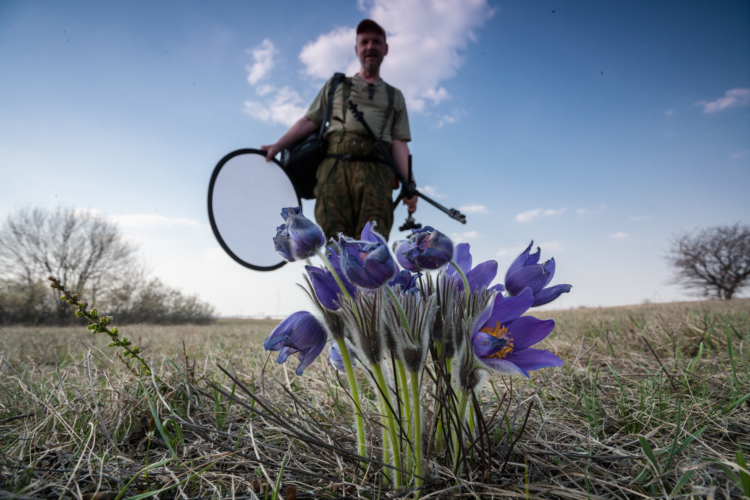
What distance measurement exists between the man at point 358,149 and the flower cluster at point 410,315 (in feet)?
9.16

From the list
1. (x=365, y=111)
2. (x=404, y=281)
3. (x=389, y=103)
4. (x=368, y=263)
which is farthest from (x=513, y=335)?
(x=389, y=103)

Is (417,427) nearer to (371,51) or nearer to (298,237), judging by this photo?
(298,237)

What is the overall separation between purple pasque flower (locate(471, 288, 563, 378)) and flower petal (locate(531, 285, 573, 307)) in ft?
0.17

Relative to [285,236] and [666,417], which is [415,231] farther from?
[666,417]

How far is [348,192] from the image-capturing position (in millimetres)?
3676

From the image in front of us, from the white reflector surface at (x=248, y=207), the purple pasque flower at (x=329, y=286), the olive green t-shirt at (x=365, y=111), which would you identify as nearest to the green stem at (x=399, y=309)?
the purple pasque flower at (x=329, y=286)

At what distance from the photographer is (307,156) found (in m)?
3.75

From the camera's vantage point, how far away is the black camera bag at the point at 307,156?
3.75m

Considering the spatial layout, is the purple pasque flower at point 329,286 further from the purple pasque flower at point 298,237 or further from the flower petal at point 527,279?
the flower petal at point 527,279

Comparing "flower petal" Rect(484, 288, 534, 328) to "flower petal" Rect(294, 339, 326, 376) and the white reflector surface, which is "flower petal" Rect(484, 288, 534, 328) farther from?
the white reflector surface

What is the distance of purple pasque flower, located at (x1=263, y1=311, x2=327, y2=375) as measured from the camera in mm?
779

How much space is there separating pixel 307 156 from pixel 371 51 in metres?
1.33

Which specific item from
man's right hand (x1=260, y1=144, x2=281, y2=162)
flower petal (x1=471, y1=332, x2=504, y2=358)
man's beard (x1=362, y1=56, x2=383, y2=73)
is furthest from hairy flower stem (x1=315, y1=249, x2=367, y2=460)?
man's beard (x1=362, y1=56, x2=383, y2=73)

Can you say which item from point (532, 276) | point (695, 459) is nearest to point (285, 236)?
point (532, 276)
